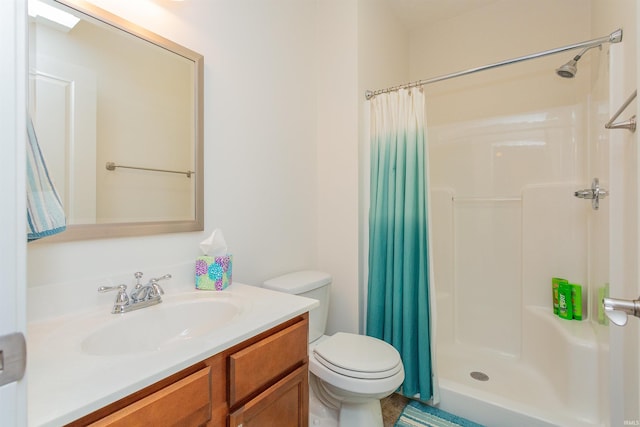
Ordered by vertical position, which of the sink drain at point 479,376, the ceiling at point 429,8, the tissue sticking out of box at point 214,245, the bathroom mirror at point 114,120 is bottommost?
the sink drain at point 479,376

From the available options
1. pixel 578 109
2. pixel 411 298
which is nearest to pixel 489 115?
pixel 578 109

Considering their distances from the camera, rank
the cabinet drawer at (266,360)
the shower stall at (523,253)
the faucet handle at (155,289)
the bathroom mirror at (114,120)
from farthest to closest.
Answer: the shower stall at (523,253) < the faucet handle at (155,289) < the bathroom mirror at (114,120) < the cabinet drawer at (266,360)

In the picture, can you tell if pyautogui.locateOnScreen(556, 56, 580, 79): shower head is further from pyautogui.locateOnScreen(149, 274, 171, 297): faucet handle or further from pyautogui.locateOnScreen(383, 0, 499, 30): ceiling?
pyautogui.locateOnScreen(149, 274, 171, 297): faucet handle

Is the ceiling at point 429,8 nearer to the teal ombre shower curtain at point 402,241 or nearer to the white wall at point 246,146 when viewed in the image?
the white wall at point 246,146

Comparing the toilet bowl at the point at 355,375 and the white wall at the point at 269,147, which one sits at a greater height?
the white wall at the point at 269,147

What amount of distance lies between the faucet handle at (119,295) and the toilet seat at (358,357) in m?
0.85

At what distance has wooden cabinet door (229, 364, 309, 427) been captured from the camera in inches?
33.6

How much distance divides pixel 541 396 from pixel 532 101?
1852 mm

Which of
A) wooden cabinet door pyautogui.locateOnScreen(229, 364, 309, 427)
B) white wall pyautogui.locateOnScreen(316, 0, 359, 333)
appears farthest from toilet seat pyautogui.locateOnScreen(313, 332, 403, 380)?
white wall pyautogui.locateOnScreen(316, 0, 359, 333)

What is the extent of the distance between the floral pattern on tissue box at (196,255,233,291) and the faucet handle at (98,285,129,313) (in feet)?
0.88

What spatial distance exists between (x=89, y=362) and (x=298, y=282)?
39.9 inches

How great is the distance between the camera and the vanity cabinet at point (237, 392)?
24.7 inches

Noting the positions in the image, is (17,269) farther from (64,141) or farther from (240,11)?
(240,11)

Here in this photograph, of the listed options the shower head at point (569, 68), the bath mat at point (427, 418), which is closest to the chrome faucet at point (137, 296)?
the bath mat at point (427, 418)
